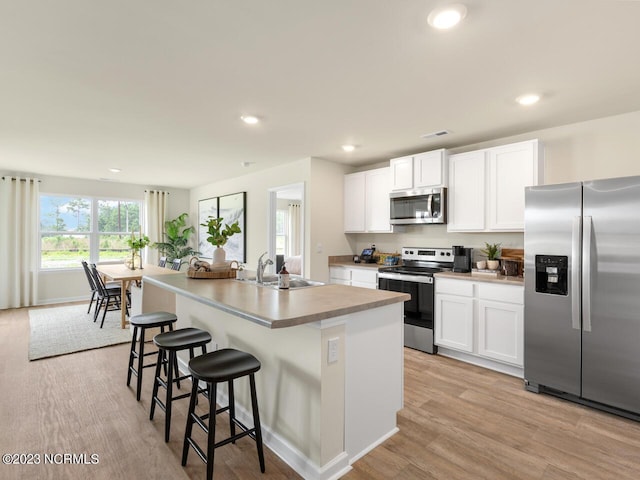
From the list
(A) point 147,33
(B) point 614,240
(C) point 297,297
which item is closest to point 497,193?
(B) point 614,240

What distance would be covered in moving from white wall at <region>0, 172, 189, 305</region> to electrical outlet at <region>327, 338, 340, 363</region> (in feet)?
22.2

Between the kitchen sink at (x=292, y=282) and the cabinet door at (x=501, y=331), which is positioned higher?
the kitchen sink at (x=292, y=282)

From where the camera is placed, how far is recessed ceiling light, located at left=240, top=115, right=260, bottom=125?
3.12m

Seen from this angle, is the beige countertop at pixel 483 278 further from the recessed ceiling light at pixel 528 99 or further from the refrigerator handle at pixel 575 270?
the recessed ceiling light at pixel 528 99

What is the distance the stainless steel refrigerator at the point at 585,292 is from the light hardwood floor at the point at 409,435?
21 cm

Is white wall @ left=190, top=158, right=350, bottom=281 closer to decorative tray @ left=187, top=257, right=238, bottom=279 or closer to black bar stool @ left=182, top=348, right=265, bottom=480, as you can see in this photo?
decorative tray @ left=187, top=257, right=238, bottom=279

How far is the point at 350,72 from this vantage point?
2.29 meters

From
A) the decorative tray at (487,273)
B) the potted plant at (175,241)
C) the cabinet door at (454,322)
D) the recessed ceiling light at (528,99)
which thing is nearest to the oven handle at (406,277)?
the cabinet door at (454,322)

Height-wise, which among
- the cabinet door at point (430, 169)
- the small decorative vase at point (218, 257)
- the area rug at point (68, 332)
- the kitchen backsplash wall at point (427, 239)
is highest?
the cabinet door at point (430, 169)

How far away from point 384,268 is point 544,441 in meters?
2.36

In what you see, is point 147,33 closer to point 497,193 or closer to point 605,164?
point 497,193

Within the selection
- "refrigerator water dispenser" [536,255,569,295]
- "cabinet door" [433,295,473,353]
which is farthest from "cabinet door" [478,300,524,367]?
"refrigerator water dispenser" [536,255,569,295]

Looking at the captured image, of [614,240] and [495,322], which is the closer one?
[614,240]

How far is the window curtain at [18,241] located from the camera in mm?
5785
